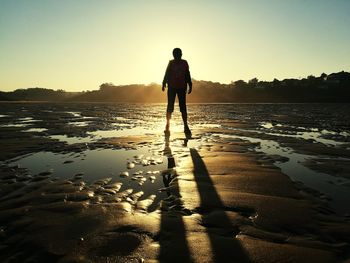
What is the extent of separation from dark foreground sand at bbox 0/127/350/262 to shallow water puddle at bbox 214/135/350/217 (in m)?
0.18

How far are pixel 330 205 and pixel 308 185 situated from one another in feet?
2.23

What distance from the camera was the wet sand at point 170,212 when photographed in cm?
199

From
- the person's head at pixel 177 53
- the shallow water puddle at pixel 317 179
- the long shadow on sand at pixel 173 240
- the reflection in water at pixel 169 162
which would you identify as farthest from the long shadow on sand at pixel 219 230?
the person's head at pixel 177 53

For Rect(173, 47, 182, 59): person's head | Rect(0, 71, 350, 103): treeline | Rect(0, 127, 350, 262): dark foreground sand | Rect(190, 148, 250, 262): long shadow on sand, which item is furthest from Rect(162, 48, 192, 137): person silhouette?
Rect(0, 71, 350, 103): treeline

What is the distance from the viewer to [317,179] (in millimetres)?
3779

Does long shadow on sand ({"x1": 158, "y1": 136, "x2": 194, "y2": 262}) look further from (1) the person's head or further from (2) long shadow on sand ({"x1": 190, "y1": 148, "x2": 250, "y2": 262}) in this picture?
(1) the person's head

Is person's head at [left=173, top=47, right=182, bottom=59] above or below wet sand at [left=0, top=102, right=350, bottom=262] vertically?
above

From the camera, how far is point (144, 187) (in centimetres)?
341

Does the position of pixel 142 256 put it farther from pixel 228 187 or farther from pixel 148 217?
pixel 228 187

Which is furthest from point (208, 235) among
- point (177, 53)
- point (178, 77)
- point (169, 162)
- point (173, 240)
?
point (177, 53)

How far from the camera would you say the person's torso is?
846 centimetres

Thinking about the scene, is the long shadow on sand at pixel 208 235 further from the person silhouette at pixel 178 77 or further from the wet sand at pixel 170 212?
the person silhouette at pixel 178 77

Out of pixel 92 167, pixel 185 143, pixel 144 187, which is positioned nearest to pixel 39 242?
pixel 144 187

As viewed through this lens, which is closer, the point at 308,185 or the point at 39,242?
the point at 39,242
